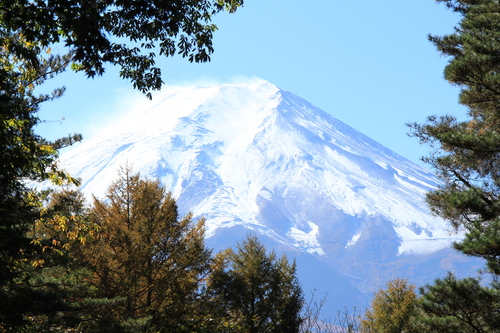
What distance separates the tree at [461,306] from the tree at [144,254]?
8.93 metres

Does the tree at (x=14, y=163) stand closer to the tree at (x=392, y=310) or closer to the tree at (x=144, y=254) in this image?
the tree at (x=144, y=254)

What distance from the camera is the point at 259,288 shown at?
2852 centimetres

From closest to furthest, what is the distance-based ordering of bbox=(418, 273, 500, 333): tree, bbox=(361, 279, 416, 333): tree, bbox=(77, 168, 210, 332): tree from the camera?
1. bbox=(418, 273, 500, 333): tree
2. bbox=(77, 168, 210, 332): tree
3. bbox=(361, 279, 416, 333): tree

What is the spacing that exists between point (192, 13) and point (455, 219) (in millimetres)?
9449

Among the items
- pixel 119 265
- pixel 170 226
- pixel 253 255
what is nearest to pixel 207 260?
pixel 170 226

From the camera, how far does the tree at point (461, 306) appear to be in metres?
10.2

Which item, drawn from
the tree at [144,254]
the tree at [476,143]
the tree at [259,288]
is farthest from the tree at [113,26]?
the tree at [259,288]

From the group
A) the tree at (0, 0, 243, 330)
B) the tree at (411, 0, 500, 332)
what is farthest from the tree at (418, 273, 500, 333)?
the tree at (0, 0, 243, 330)

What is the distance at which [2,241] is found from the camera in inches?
337

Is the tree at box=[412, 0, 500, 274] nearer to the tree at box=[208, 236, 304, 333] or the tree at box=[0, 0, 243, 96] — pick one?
the tree at box=[0, 0, 243, 96]

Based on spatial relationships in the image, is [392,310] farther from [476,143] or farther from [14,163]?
[14,163]

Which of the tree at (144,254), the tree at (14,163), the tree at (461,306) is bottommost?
the tree at (461,306)

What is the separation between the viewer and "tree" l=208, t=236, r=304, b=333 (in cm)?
2675

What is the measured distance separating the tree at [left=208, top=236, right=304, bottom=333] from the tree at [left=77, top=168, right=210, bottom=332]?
466 cm
